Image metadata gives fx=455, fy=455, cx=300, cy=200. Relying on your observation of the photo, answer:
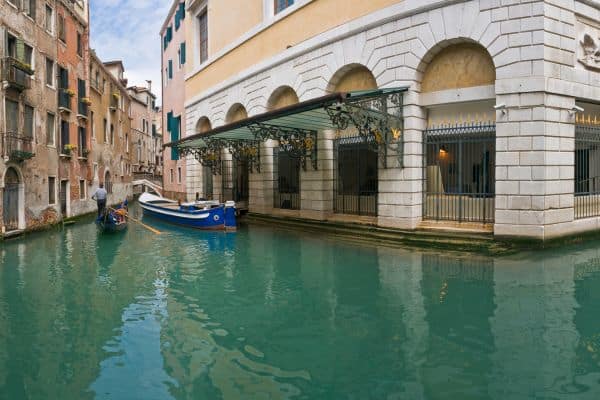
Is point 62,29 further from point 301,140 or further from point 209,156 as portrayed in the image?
point 301,140

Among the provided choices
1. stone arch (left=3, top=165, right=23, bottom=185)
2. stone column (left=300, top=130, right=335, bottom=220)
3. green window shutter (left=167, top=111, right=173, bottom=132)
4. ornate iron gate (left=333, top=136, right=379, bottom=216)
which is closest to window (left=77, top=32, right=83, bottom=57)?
green window shutter (left=167, top=111, right=173, bottom=132)

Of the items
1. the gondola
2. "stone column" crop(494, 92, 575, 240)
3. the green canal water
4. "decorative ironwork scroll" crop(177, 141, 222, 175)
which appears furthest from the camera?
"decorative ironwork scroll" crop(177, 141, 222, 175)

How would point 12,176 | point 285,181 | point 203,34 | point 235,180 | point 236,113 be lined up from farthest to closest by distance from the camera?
point 203,34
point 235,180
point 236,113
point 285,181
point 12,176

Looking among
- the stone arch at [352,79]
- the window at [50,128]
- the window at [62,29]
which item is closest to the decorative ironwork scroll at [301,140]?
the stone arch at [352,79]

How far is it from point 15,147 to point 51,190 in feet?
12.2

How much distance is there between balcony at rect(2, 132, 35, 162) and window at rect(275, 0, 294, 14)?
975cm

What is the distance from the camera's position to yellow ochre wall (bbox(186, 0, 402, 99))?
13.2 metres

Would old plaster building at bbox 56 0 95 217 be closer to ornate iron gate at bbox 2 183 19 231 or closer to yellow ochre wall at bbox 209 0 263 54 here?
ornate iron gate at bbox 2 183 19 231

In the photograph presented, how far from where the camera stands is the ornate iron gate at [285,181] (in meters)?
16.8

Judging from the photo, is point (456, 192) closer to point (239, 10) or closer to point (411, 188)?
point (411, 188)

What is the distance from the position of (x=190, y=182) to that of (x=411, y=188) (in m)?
15.3

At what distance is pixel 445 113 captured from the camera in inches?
451

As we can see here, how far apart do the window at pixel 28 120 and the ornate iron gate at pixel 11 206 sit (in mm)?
1865

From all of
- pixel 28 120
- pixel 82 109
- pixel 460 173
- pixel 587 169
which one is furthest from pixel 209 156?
pixel 587 169
